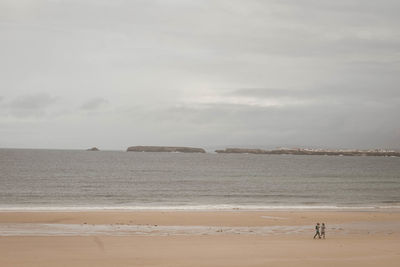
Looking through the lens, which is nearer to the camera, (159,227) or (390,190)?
(159,227)

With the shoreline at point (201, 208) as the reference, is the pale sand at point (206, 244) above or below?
above

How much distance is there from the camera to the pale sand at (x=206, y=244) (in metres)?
19.3

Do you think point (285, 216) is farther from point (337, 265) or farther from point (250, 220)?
point (337, 265)

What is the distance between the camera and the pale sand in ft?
63.4

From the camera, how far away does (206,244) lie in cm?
2338

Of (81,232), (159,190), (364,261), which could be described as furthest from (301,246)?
(159,190)

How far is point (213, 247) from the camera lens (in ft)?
73.7

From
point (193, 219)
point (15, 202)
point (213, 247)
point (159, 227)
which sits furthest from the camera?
point (15, 202)

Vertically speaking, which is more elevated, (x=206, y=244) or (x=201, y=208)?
(x=206, y=244)

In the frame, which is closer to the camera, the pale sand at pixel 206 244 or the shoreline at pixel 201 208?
the pale sand at pixel 206 244

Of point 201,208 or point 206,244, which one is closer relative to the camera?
point 206,244

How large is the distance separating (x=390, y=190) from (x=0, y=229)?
186 feet

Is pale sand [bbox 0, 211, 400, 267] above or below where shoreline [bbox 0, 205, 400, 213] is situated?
above

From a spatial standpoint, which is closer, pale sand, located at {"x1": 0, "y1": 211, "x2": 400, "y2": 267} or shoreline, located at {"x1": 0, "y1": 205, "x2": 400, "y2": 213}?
pale sand, located at {"x1": 0, "y1": 211, "x2": 400, "y2": 267}
